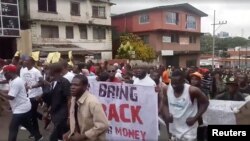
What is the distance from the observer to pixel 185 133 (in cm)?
439

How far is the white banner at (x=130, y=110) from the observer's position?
5035 millimetres

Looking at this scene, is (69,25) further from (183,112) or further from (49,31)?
(183,112)

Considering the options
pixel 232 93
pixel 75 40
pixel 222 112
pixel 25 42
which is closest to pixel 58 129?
pixel 222 112

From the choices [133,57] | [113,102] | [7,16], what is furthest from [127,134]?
[133,57]

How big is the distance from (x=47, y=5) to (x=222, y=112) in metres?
23.4

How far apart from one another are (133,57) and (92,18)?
4.86 m

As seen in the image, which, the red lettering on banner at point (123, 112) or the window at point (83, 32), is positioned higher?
the window at point (83, 32)

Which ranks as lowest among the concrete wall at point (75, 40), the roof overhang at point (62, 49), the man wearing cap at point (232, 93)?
the man wearing cap at point (232, 93)

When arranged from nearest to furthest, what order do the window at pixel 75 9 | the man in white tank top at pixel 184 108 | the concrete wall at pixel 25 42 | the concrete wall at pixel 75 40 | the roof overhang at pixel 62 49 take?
the man in white tank top at pixel 184 108
the concrete wall at pixel 25 42
the roof overhang at pixel 62 49
the concrete wall at pixel 75 40
the window at pixel 75 9

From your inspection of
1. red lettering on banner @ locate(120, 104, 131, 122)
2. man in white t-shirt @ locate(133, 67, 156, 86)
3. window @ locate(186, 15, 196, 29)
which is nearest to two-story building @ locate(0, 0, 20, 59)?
man in white t-shirt @ locate(133, 67, 156, 86)

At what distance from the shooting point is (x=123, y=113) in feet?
17.4

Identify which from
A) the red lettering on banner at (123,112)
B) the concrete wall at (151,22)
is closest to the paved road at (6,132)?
the red lettering on banner at (123,112)

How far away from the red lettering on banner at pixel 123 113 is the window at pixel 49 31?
21.9m

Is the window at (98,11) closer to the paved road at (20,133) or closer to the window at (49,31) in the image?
the window at (49,31)
